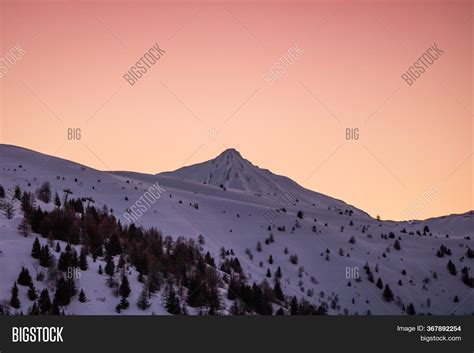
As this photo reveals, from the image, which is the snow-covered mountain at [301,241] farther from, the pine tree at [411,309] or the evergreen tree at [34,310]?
the evergreen tree at [34,310]

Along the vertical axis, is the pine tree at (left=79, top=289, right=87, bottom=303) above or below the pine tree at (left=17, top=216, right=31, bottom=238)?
below

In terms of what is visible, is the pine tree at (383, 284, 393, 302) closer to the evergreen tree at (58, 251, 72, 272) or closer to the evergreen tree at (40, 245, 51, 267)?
the evergreen tree at (58, 251, 72, 272)

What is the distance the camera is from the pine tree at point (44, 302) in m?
48.2

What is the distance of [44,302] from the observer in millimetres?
48938

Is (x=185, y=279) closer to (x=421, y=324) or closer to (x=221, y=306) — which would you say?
(x=221, y=306)

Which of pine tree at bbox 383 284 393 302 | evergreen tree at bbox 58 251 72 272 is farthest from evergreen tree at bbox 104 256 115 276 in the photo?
pine tree at bbox 383 284 393 302

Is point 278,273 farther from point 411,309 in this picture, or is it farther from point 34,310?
point 34,310

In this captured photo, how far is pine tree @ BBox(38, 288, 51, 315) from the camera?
48.2m

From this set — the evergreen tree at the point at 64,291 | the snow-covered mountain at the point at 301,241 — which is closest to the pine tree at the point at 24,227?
the snow-covered mountain at the point at 301,241

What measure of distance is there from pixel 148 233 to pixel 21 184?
13.6 metres

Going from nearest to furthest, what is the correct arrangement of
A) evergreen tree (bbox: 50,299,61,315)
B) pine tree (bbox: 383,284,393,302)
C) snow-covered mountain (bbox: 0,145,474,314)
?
evergreen tree (bbox: 50,299,61,315), snow-covered mountain (bbox: 0,145,474,314), pine tree (bbox: 383,284,393,302)

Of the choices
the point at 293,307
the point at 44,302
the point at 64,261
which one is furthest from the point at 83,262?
the point at 293,307

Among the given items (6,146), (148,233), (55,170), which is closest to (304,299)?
(148,233)

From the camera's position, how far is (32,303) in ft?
162
